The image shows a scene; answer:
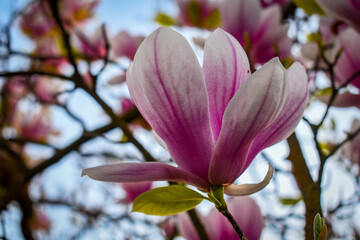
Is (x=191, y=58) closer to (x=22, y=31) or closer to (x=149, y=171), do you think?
(x=149, y=171)

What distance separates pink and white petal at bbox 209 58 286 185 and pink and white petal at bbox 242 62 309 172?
0.03 meters

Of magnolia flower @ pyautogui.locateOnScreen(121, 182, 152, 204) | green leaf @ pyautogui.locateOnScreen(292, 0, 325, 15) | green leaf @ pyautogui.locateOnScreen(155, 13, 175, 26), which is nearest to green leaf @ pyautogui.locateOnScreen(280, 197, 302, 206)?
magnolia flower @ pyautogui.locateOnScreen(121, 182, 152, 204)

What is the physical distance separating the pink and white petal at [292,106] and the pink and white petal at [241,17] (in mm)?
361

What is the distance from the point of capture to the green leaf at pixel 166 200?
1.47ft

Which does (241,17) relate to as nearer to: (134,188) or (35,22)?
(134,188)

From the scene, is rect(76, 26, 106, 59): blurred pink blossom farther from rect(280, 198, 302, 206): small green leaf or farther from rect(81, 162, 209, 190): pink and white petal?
rect(81, 162, 209, 190): pink and white petal

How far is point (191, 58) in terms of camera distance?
391 mm

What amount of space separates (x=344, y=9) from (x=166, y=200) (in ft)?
1.31

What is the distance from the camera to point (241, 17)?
77 centimetres

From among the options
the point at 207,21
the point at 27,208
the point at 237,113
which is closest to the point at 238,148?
the point at 237,113

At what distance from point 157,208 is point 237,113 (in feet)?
0.53

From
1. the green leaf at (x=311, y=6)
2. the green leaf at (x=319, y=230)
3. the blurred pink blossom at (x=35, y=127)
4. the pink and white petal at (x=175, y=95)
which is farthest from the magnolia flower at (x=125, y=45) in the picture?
the blurred pink blossom at (x=35, y=127)

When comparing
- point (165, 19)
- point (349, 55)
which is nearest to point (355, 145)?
point (349, 55)

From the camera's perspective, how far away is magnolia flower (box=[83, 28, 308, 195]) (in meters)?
0.38
